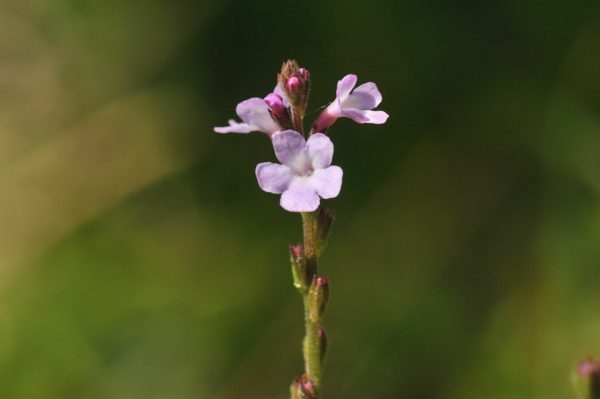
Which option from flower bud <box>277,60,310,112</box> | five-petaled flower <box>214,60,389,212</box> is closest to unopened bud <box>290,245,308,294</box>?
five-petaled flower <box>214,60,389,212</box>

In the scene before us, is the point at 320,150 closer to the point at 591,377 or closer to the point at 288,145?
the point at 288,145

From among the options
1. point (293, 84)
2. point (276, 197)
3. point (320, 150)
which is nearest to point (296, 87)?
point (293, 84)

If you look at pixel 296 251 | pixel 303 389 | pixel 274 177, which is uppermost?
pixel 274 177

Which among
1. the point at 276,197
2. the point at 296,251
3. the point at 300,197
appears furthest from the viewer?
the point at 276,197

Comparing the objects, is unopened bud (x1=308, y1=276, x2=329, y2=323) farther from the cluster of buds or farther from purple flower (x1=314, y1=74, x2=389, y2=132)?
purple flower (x1=314, y1=74, x2=389, y2=132)

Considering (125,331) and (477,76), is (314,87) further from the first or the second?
(125,331)

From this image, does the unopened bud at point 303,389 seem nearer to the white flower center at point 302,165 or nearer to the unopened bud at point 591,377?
the white flower center at point 302,165

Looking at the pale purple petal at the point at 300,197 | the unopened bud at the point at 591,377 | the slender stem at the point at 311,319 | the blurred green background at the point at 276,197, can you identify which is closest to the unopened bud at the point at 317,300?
the slender stem at the point at 311,319
